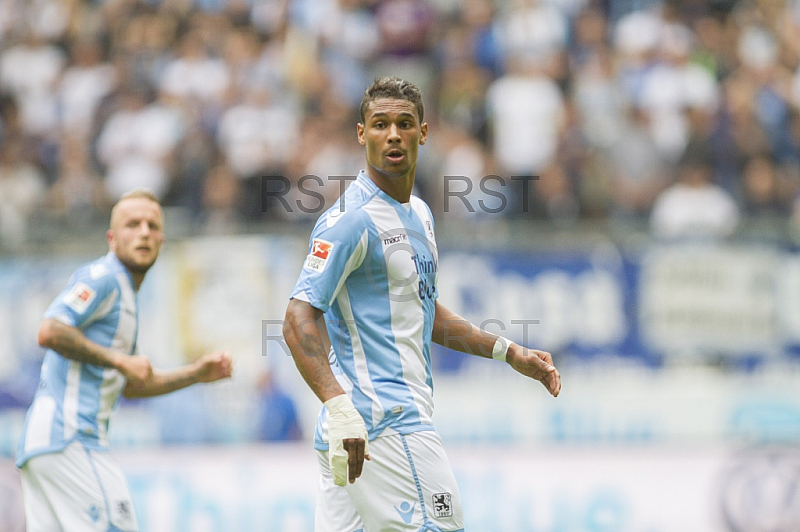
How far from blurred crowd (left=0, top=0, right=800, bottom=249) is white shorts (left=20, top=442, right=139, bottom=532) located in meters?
5.29

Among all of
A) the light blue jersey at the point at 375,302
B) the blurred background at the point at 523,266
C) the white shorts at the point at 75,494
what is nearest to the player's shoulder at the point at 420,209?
the light blue jersey at the point at 375,302

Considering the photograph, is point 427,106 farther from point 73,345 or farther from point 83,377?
point 73,345

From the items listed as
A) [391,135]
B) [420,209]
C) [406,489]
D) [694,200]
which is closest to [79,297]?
[420,209]

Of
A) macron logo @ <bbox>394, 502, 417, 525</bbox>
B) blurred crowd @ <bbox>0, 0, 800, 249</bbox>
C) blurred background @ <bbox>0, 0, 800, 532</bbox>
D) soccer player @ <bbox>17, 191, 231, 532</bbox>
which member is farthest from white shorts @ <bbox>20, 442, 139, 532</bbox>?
blurred crowd @ <bbox>0, 0, 800, 249</bbox>

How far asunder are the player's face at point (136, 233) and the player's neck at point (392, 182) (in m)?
2.13

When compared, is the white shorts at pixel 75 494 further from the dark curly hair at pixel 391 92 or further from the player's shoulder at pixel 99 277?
the dark curly hair at pixel 391 92

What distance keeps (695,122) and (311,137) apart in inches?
176

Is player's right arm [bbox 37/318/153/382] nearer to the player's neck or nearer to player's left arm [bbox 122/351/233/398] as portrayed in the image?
player's left arm [bbox 122/351/233/398]

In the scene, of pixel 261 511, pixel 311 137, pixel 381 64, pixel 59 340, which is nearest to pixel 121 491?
pixel 59 340

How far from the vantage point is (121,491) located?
23.0 ft

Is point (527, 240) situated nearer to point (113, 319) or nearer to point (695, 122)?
point (695, 122)

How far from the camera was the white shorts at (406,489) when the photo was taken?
5.55m

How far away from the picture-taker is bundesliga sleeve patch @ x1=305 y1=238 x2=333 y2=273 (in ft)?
18.2

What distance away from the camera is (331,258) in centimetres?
554
